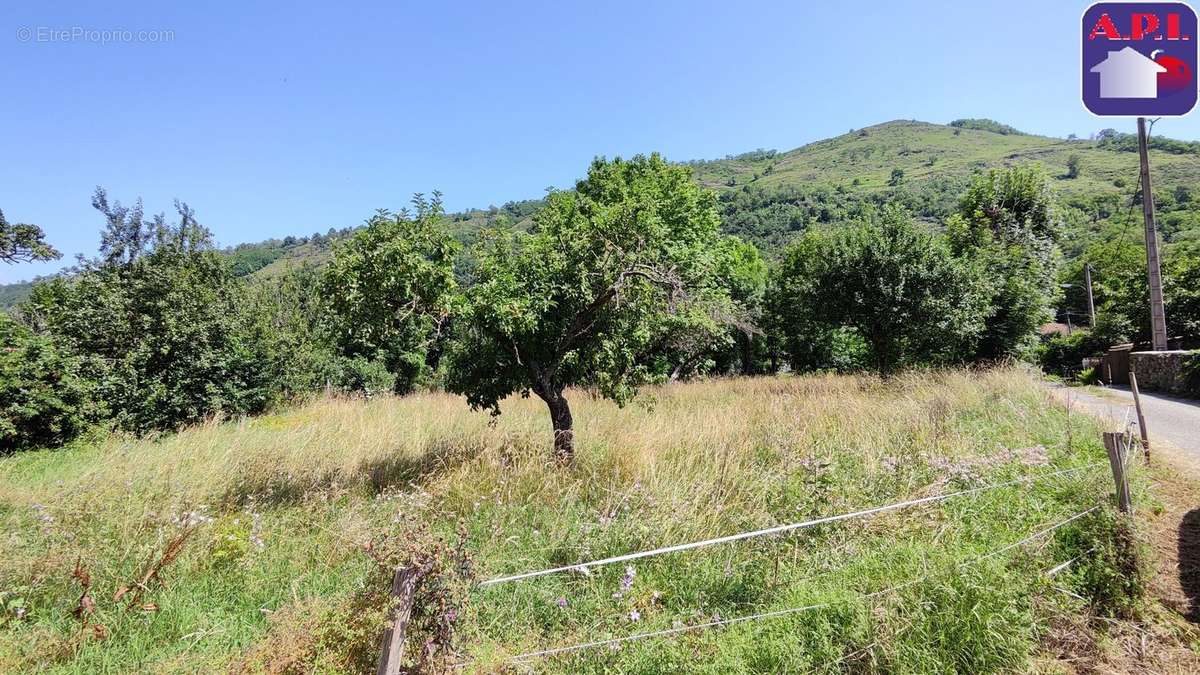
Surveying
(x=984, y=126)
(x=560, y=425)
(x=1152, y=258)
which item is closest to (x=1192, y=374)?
(x=1152, y=258)

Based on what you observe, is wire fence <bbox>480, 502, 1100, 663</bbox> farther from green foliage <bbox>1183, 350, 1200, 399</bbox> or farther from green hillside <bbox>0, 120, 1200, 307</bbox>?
green hillside <bbox>0, 120, 1200, 307</bbox>

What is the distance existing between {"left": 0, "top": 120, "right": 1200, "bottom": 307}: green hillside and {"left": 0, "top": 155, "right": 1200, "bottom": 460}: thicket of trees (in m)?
7.98

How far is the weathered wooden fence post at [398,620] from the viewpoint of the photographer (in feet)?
6.89

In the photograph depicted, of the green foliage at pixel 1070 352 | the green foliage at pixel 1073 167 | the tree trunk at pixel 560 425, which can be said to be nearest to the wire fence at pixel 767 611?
the tree trunk at pixel 560 425

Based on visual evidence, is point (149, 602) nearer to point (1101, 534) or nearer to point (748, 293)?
point (1101, 534)

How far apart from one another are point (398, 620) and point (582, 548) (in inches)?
Result: 76.2

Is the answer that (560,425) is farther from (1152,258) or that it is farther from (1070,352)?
(1070,352)

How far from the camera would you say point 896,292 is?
13953mm

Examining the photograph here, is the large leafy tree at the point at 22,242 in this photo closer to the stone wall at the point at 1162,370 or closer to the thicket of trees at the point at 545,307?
the thicket of trees at the point at 545,307

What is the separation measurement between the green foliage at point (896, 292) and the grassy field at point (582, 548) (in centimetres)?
727

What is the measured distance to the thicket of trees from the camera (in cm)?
564

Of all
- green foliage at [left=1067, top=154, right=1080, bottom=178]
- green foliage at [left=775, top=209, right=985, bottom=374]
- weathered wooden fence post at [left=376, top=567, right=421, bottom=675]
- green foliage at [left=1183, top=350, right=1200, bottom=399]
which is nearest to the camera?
weathered wooden fence post at [left=376, top=567, right=421, bottom=675]

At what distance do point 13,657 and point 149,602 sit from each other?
57 centimetres

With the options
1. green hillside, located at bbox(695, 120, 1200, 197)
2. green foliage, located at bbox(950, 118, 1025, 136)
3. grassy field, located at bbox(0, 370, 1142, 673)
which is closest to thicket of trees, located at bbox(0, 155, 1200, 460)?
grassy field, located at bbox(0, 370, 1142, 673)
